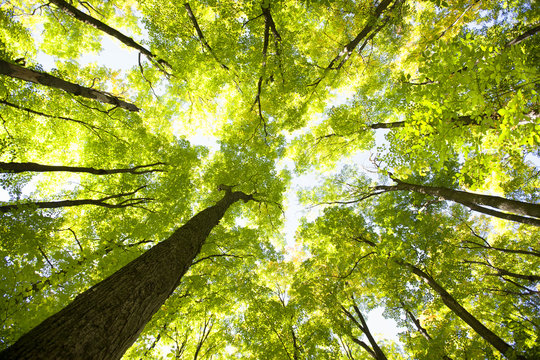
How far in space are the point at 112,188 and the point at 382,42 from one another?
12.9m

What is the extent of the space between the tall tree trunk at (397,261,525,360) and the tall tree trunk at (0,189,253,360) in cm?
779

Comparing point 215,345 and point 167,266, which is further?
point 215,345

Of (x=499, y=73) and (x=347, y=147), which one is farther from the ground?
(x=347, y=147)

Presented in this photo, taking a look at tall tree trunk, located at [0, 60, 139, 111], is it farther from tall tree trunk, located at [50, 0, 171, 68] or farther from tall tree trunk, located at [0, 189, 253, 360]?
tall tree trunk, located at [0, 189, 253, 360]

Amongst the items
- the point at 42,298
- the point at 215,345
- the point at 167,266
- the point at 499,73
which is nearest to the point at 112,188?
the point at 42,298

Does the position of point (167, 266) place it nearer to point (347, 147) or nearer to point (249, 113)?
point (249, 113)

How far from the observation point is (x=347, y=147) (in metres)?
11.2

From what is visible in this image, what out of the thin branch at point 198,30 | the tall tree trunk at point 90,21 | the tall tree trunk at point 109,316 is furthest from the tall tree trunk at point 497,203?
Result: the tall tree trunk at point 90,21

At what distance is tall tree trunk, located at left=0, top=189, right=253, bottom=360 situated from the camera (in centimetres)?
170

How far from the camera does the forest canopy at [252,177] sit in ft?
17.2

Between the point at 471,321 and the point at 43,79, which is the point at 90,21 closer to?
the point at 43,79

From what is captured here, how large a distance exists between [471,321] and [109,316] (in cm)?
945

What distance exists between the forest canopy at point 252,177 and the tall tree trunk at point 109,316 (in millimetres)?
135

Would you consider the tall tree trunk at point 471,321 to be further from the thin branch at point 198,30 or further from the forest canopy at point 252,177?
the thin branch at point 198,30
